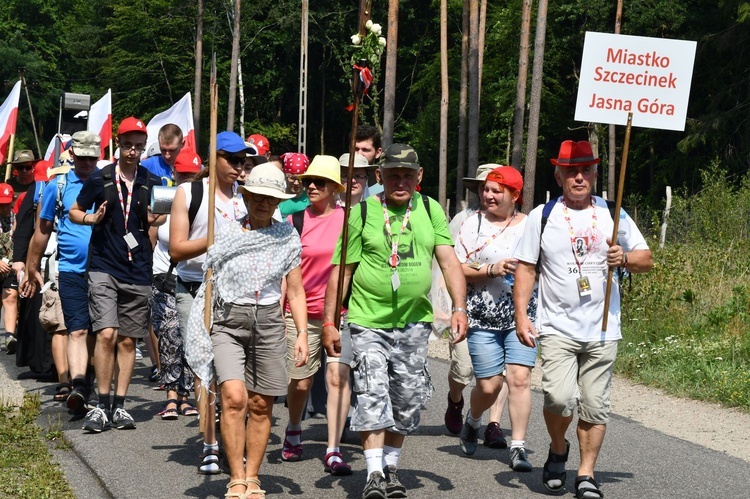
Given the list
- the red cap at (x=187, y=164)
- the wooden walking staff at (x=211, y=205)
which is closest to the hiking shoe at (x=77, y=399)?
the wooden walking staff at (x=211, y=205)

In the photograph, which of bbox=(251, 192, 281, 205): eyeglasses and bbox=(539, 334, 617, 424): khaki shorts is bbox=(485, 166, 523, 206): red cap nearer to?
bbox=(539, 334, 617, 424): khaki shorts

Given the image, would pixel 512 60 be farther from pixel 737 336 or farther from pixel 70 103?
pixel 737 336

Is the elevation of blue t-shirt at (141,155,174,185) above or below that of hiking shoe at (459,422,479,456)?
above

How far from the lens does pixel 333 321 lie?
22.6 ft

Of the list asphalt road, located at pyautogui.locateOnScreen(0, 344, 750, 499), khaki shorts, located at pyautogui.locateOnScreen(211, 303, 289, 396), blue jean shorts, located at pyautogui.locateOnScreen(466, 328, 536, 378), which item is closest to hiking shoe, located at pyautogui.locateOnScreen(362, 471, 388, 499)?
asphalt road, located at pyautogui.locateOnScreen(0, 344, 750, 499)

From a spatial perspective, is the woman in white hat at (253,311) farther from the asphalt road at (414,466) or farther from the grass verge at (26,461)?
the grass verge at (26,461)

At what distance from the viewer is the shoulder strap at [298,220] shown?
8.30 metres

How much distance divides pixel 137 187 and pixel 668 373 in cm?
545

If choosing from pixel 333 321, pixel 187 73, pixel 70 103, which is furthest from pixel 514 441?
pixel 187 73

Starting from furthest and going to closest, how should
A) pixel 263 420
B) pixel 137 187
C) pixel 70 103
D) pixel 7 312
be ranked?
pixel 70 103, pixel 7 312, pixel 137 187, pixel 263 420

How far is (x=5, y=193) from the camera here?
561 inches

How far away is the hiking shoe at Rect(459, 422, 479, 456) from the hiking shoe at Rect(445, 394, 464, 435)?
59cm

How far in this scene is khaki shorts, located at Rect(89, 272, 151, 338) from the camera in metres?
→ 8.92

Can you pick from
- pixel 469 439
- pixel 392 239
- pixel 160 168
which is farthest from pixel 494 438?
pixel 160 168
